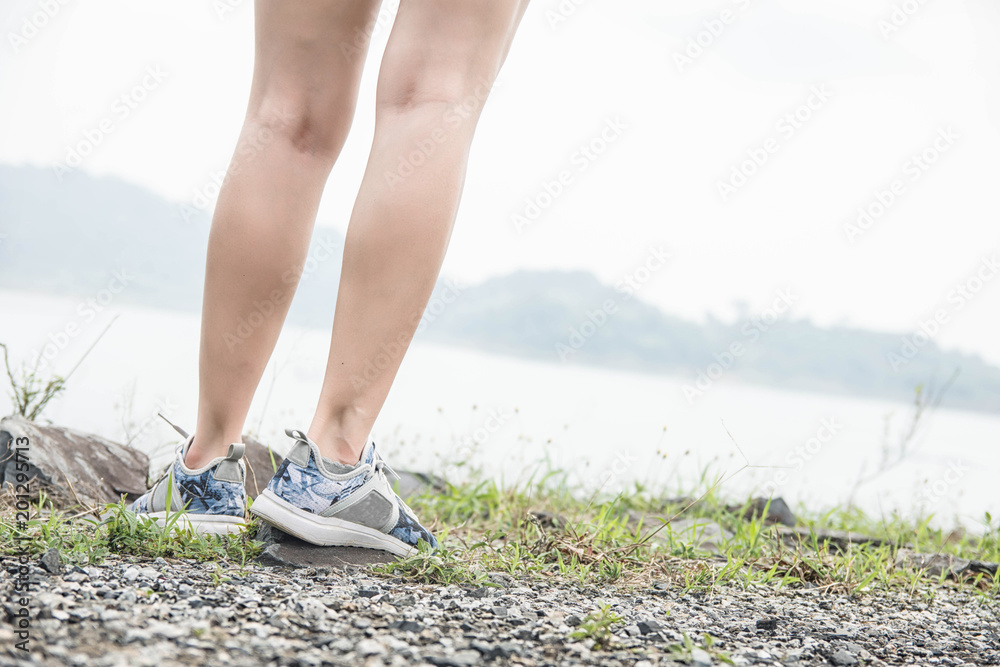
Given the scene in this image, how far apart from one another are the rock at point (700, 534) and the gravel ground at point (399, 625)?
0.35 meters

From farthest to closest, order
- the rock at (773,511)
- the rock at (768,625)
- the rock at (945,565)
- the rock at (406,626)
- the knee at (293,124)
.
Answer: the rock at (773,511) → the rock at (945,565) → the knee at (293,124) → the rock at (768,625) → the rock at (406,626)

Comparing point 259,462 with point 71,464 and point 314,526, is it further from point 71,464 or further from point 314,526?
point 314,526

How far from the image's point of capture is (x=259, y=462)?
212 cm

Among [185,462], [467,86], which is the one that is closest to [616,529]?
[185,462]

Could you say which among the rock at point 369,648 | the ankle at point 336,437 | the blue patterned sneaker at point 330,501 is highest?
the ankle at point 336,437

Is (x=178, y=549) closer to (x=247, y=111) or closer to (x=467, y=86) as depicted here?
(x=247, y=111)

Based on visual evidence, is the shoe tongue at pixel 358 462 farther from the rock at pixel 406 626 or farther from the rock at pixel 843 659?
the rock at pixel 843 659

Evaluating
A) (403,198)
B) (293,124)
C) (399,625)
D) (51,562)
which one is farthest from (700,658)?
(293,124)

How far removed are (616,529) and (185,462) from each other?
3.24ft

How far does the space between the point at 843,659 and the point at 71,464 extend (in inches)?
70.4

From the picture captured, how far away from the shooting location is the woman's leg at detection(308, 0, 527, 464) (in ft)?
3.70

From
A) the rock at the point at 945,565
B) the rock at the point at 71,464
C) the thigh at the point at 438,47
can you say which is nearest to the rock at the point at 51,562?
the rock at the point at 71,464

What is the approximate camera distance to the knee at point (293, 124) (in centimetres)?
132

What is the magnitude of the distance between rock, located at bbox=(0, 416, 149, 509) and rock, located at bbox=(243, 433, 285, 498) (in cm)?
28
